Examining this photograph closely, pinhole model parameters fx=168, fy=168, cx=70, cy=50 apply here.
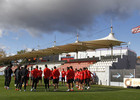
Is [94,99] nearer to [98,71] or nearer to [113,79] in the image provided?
[113,79]

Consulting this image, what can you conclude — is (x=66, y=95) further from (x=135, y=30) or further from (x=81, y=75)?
(x=135, y=30)

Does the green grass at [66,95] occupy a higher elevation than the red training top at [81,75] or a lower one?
lower

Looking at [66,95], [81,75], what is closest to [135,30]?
[81,75]

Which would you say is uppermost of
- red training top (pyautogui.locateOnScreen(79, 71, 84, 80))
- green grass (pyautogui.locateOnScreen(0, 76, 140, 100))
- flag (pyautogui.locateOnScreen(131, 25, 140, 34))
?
flag (pyautogui.locateOnScreen(131, 25, 140, 34))

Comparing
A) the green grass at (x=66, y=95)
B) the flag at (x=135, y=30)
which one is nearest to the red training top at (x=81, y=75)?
the green grass at (x=66, y=95)

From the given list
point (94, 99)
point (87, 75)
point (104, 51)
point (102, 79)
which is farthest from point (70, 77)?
point (104, 51)

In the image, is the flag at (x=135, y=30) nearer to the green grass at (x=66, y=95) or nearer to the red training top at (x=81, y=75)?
the red training top at (x=81, y=75)

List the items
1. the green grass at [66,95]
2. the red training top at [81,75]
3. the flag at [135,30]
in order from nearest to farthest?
the green grass at [66,95] < the red training top at [81,75] < the flag at [135,30]

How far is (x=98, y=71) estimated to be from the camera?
22938 mm

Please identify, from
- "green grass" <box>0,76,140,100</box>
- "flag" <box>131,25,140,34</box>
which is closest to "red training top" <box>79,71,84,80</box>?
"green grass" <box>0,76,140,100</box>

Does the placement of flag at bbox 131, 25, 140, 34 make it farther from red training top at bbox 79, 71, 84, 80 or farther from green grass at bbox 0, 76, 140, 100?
green grass at bbox 0, 76, 140, 100

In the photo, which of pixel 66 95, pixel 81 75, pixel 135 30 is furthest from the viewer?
pixel 135 30

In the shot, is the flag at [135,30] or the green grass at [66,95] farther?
the flag at [135,30]

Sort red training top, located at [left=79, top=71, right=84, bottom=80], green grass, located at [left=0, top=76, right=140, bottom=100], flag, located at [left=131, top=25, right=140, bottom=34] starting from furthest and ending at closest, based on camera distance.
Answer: flag, located at [left=131, top=25, right=140, bottom=34] → red training top, located at [left=79, top=71, right=84, bottom=80] → green grass, located at [left=0, top=76, right=140, bottom=100]
